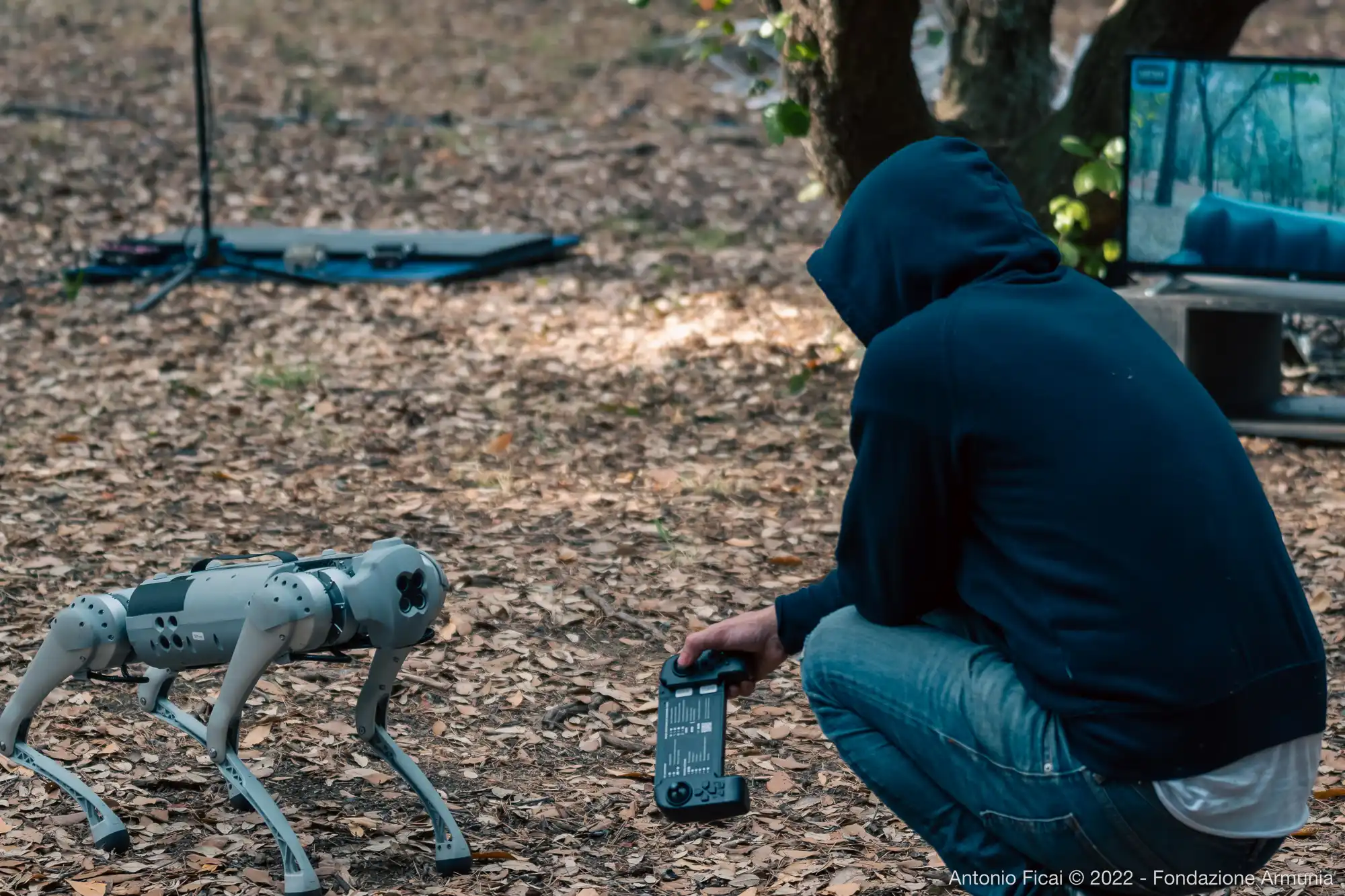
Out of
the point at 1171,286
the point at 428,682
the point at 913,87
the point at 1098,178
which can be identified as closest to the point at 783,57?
the point at 913,87

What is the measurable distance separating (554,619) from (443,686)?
1.66 ft

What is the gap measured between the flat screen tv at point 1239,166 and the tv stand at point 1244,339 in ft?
0.36

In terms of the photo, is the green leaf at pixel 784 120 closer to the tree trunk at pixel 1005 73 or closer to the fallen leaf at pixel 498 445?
the tree trunk at pixel 1005 73

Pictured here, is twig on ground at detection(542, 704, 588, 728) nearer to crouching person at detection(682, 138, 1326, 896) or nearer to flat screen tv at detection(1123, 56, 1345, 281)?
crouching person at detection(682, 138, 1326, 896)

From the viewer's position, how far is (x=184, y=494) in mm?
5480

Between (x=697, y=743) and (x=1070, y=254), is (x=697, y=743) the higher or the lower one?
the lower one

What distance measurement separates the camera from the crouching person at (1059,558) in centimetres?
216

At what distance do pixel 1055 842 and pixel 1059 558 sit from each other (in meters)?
0.45

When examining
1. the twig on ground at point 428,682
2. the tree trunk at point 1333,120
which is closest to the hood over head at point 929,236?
the twig on ground at point 428,682

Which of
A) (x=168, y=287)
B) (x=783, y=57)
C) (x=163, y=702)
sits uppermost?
(x=783, y=57)

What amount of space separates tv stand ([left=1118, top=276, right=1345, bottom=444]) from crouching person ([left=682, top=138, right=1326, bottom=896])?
147 inches

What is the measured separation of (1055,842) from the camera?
2.31 meters

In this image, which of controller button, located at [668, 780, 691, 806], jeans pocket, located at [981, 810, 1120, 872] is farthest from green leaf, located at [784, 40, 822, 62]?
jeans pocket, located at [981, 810, 1120, 872]

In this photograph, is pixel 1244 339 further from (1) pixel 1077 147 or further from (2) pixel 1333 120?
(1) pixel 1077 147
